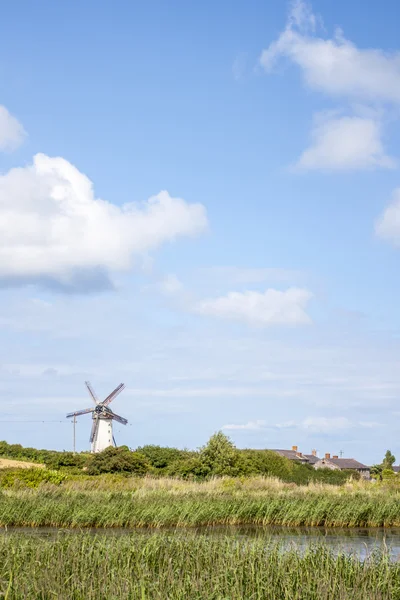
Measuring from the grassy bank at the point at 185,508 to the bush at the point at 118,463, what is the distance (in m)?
14.9

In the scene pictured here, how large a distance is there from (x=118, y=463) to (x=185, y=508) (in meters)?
22.4

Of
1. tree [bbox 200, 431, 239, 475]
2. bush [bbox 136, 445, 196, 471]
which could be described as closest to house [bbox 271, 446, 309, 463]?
bush [bbox 136, 445, 196, 471]

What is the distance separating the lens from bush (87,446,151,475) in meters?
47.7

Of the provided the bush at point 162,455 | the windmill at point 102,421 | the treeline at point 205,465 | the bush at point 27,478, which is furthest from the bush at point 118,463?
the windmill at point 102,421

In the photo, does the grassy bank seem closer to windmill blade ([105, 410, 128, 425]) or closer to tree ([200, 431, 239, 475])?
tree ([200, 431, 239, 475])

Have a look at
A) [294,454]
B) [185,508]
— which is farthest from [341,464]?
[185,508]

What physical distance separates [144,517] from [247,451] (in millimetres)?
34605

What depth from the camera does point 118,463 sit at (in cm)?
4775

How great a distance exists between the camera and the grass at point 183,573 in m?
10.5

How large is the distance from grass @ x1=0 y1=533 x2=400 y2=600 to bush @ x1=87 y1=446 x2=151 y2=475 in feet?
112

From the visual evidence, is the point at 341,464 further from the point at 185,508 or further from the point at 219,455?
the point at 185,508

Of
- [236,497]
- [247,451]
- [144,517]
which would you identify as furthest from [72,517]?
[247,451]

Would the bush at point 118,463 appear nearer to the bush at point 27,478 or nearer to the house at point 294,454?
the bush at point 27,478

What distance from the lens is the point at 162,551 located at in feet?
44.5
